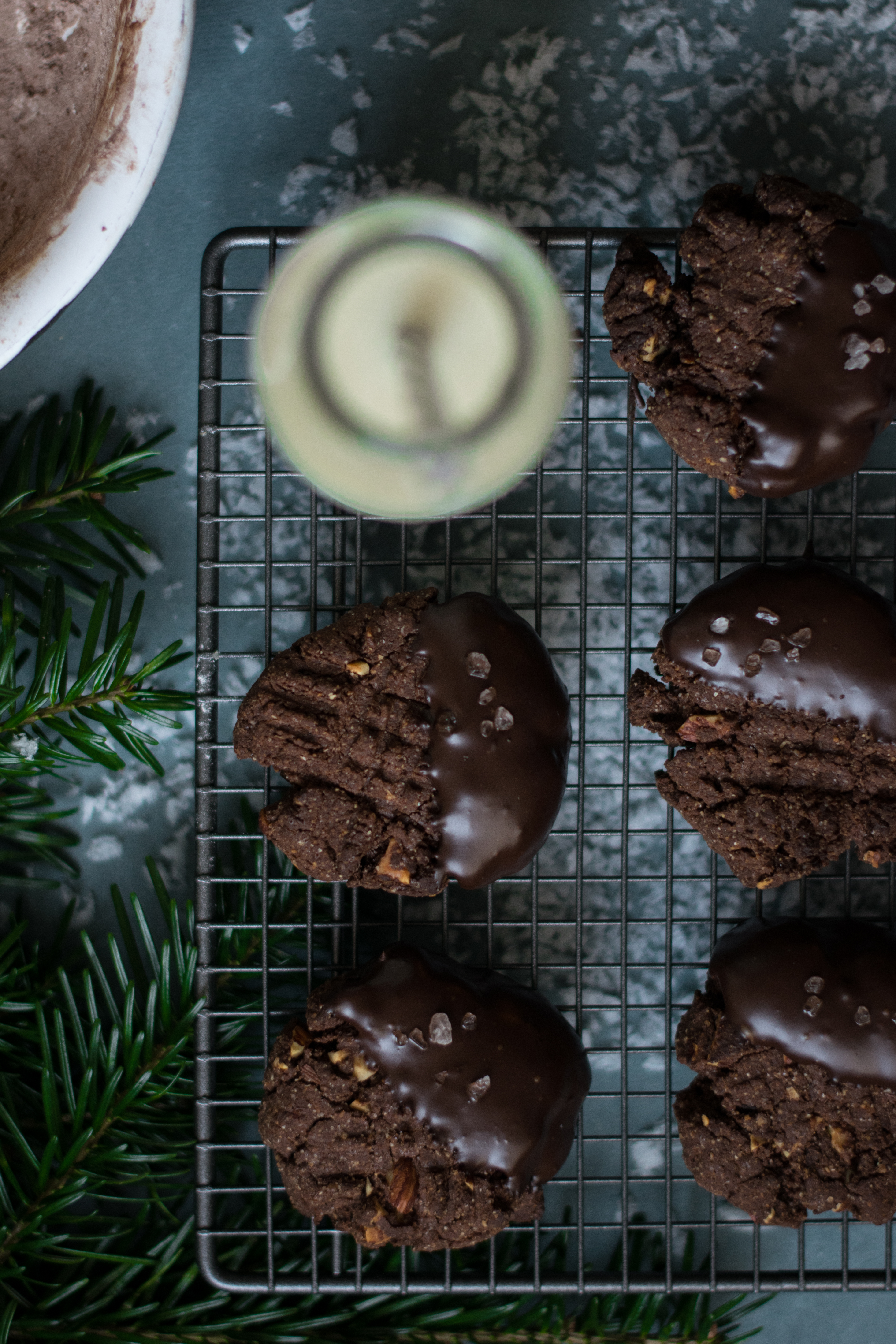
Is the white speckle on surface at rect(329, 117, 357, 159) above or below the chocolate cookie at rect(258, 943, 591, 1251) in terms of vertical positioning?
above

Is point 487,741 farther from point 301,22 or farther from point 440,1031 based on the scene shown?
point 301,22

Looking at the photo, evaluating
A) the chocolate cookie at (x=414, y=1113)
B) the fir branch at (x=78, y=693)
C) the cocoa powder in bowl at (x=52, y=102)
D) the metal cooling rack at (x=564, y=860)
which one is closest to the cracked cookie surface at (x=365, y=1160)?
the chocolate cookie at (x=414, y=1113)

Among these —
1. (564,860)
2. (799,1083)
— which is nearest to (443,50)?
(564,860)

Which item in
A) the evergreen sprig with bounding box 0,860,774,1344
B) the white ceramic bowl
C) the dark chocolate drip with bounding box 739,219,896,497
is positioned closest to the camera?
the white ceramic bowl

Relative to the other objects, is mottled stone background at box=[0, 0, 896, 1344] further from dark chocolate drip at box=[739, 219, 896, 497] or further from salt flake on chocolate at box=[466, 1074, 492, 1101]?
salt flake on chocolate at box=[466, 1074, 492, 1101]

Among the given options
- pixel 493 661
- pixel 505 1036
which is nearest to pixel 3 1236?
pixel 505 1036

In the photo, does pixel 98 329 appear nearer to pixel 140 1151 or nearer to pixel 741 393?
pixel 741 393

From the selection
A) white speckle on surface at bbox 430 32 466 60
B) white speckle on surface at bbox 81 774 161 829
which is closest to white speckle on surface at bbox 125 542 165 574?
white speckle on surface at bbox 81 774 161 829
